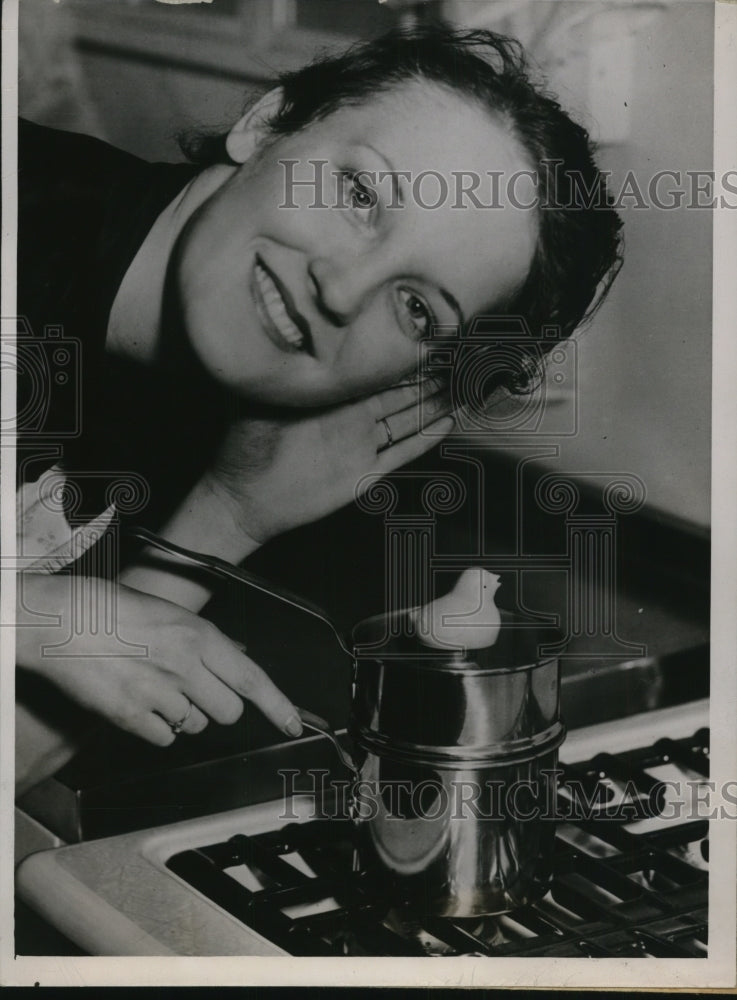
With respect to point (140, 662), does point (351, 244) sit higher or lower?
higher

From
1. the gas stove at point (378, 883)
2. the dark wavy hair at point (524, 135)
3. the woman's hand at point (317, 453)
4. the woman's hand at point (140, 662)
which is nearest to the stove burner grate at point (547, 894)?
the gas stove at point (378, 883)

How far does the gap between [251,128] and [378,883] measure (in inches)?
24.1

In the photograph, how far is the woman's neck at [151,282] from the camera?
855 millimetres

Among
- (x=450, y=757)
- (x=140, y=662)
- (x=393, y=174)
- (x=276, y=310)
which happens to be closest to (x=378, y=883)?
(x=450, y=757)

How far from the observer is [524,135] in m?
→ 0.86

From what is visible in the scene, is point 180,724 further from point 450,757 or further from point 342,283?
point 342,283

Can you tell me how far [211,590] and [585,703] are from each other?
0.34 meters

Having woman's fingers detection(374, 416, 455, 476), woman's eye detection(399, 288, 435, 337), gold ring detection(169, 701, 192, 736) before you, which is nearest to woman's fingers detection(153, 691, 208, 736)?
gold ring detection(169, 701, 192, 736)

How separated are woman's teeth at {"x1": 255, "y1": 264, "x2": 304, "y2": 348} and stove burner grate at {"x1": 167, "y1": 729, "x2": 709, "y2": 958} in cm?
40

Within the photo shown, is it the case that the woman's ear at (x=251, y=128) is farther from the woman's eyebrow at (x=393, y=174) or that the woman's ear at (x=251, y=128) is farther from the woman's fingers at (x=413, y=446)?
the woman's fingers at (x=413, y=446)

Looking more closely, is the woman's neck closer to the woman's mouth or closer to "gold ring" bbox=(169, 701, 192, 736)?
the woman's mouth

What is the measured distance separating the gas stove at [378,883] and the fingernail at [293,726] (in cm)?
2

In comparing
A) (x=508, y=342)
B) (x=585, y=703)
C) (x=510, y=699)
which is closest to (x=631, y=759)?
(x=585, y=703)

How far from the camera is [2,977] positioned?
34.5 inches
